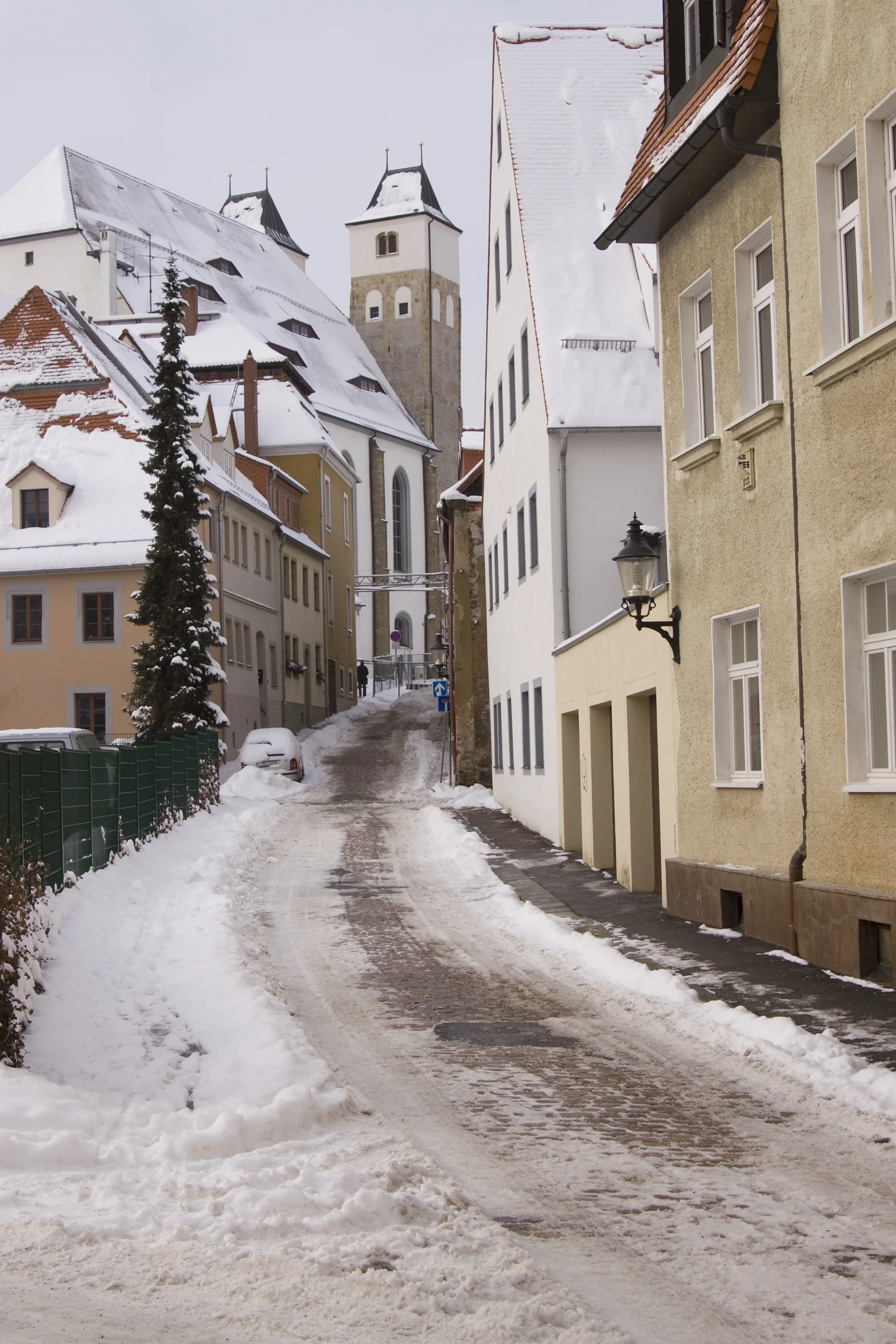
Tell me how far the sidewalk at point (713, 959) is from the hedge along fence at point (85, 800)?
4.63 metres

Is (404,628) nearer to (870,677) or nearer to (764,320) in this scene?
(764,320)

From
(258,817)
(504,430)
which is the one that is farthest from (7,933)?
(504,430)

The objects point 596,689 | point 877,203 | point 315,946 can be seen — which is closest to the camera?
point 877,203

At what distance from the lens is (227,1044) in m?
8.38

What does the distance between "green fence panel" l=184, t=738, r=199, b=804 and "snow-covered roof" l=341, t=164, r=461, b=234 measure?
250 ft

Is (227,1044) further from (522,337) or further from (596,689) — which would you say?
(522,337)

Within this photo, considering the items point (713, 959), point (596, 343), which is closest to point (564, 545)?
point (596, 343)

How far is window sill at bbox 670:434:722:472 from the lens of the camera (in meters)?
13.1

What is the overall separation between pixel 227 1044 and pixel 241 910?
22.9ft

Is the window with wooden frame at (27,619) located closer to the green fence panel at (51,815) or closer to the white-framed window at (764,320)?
the green fence panel at (51,815)

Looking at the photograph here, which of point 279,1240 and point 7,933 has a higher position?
point 7,933

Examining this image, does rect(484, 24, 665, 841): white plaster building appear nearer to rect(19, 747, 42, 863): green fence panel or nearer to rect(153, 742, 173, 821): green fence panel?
rect(153, 742, 173, 821): green fence panel

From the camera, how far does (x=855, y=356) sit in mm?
10102

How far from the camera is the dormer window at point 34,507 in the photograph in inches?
1607
